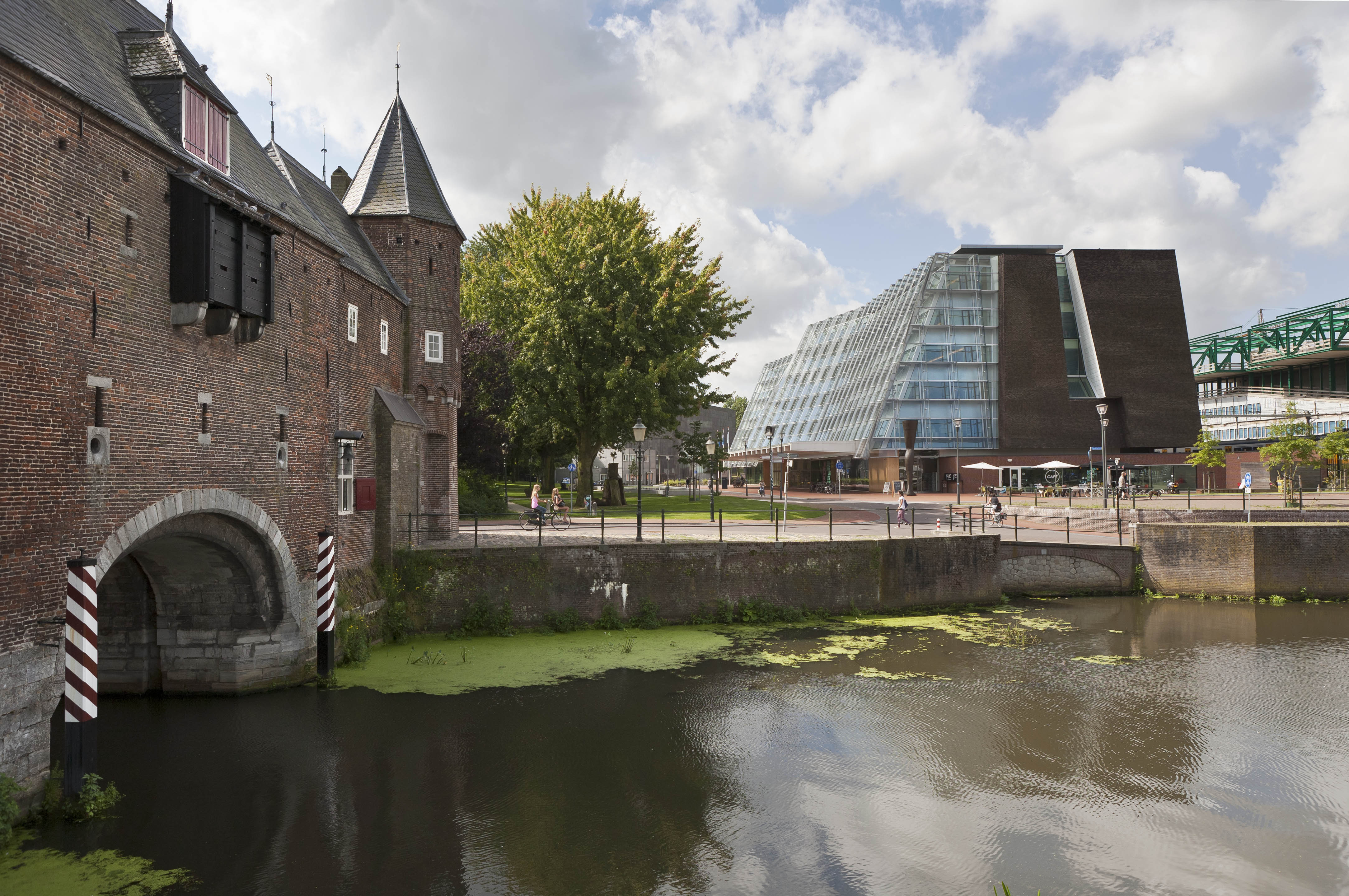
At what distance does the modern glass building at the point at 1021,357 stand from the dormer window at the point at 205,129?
47459 mm

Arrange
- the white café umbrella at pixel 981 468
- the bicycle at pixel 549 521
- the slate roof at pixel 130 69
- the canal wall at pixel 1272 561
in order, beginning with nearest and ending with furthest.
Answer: the slate roof at pixel 130 69, the canal wall at pixel 1272 561, the bicycle at pixel 549 521, the white café umbrella at pixel 981 468

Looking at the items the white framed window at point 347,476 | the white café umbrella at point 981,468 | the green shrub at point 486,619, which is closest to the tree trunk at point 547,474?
the green shrub at point 486,619

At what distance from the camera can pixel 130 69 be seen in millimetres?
11617

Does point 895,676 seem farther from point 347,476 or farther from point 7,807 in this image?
point 7,807

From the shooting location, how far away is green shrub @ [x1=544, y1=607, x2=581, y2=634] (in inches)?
742

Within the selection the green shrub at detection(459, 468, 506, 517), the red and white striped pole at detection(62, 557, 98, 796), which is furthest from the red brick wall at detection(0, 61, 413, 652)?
the green shrub at detection(459, 468, 506, 517)

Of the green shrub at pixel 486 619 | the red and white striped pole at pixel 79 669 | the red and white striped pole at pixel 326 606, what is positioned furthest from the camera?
the green shrub at pixel 486 619

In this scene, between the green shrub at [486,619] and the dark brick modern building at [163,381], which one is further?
the green shrub at [486,619]

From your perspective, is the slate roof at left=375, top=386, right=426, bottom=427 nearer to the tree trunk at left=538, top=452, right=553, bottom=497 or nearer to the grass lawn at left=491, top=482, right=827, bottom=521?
the grass lawn at left=491, top=482, right=827, bottom=521

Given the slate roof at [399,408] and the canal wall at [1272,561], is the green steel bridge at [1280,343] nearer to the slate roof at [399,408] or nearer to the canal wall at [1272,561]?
the canal wall at [1272,561]

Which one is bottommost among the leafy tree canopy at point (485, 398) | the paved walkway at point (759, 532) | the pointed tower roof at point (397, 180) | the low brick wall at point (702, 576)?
the low brick wall at point (702, 576)

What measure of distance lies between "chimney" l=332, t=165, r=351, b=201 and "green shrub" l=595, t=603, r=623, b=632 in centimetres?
1763

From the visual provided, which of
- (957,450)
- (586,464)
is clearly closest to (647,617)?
(586,464)

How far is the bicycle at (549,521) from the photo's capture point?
2458cm
